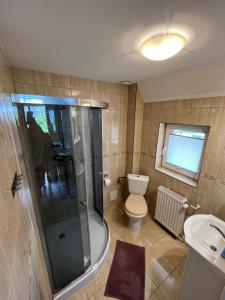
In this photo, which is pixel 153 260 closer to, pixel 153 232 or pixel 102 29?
pixel 153 232

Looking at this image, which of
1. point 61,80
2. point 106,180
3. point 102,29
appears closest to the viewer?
point 102,29

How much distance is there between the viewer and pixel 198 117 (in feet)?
5.13

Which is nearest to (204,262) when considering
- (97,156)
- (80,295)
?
(80,295)

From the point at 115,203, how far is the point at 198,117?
2.00m

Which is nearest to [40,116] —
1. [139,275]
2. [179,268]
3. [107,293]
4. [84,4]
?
[84,4]

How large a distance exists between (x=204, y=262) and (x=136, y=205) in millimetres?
1061

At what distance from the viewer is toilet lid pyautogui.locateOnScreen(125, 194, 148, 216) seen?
190 cm

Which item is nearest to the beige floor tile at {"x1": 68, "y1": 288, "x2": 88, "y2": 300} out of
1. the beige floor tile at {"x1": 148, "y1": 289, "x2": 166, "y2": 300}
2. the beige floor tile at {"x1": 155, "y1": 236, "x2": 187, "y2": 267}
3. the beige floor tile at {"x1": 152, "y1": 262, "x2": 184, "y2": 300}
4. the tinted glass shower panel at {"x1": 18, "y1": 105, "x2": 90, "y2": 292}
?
the tinted glass shower panel at {"x1": 18, "y1": 105, "x2": 90, "y2": 292}

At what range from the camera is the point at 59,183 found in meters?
1.54

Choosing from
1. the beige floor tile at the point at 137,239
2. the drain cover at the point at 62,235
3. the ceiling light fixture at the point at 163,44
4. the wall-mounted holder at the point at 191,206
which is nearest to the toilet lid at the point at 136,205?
the beige floor tile at the point at 137,239

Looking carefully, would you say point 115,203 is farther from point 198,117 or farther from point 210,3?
point 210,3

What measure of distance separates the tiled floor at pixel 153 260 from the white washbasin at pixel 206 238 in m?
0.70

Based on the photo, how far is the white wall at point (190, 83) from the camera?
1.23 meters

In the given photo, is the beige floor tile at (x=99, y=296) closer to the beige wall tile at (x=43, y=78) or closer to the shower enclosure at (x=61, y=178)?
the shower enclosure at (x=61, y=178)
